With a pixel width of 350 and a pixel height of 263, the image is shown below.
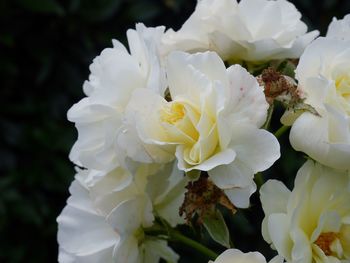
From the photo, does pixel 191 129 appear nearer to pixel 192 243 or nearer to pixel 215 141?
pixel 215 141

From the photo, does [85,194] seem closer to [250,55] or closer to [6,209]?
[250,55]

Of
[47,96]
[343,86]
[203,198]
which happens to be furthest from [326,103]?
[47,96]

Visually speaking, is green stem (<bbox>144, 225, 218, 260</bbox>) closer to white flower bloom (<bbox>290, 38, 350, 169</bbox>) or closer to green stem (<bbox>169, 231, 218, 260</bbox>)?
green stem (<bbox>169, 231, 218, 260</bbox>)

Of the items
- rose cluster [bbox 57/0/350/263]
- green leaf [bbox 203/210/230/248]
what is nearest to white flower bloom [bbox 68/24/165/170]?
rose cluster [bbox 57/0/350/263]

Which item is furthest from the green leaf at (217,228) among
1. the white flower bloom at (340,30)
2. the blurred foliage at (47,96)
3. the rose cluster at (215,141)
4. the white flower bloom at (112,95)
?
the blurred foliage at (47,96)

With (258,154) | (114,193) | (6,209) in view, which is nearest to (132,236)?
(114,193)

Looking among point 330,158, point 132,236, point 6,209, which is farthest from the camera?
point 6,209

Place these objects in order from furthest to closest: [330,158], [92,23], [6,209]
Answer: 1. [92,23]
2. [6,209]
3. [330,158]
